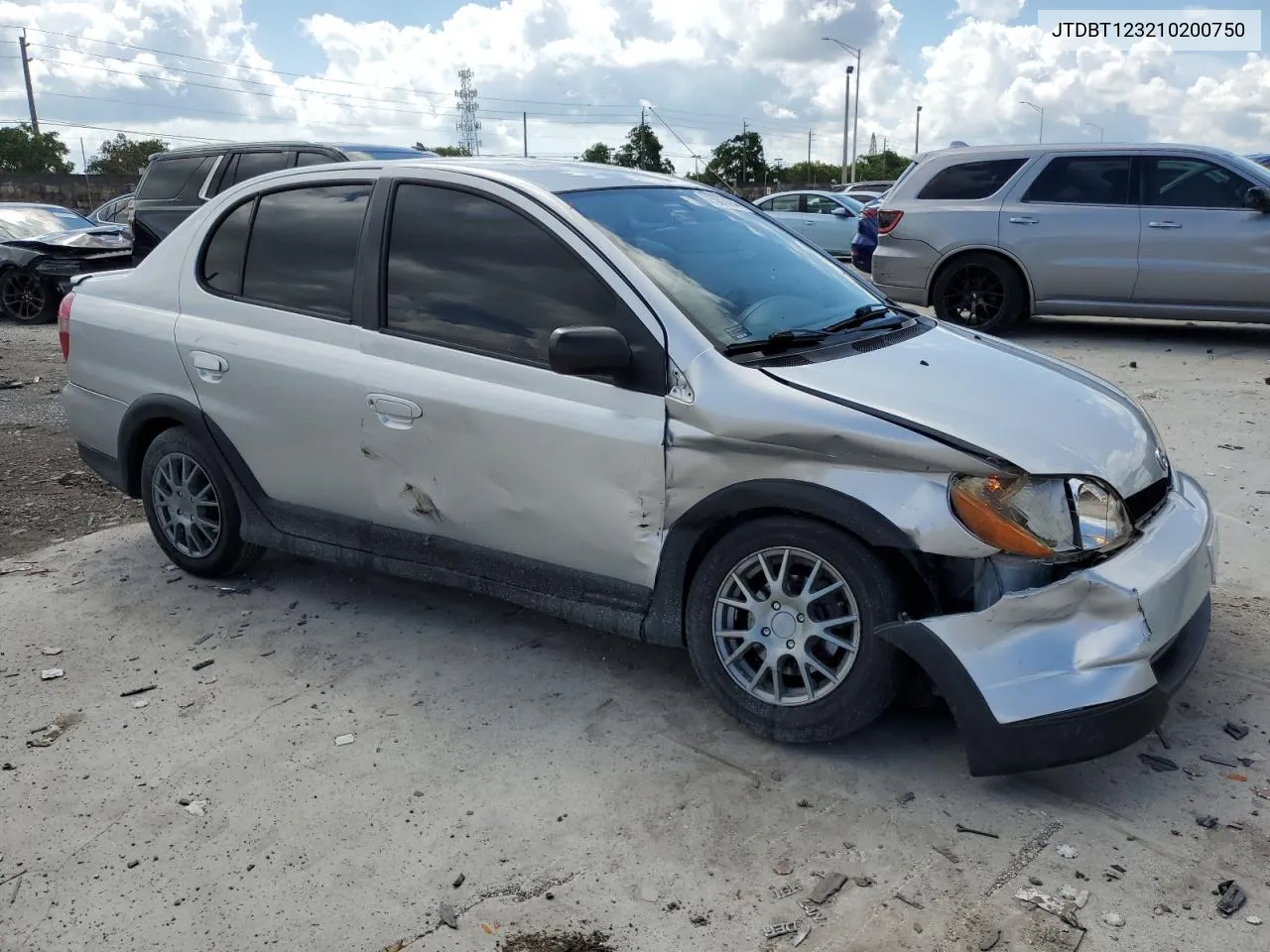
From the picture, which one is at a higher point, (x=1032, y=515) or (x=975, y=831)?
(x=1032, y=515)

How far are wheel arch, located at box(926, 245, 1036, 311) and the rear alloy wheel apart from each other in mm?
10519

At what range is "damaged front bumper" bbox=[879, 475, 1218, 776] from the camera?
3031 millimetres

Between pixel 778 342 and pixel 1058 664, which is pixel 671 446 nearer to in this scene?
pixel 778 342

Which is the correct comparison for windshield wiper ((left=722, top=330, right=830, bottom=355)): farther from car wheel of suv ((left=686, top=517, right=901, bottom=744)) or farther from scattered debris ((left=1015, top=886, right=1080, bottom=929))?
scattered debris ((left=1015, top=886, right=1080, bottom=929))

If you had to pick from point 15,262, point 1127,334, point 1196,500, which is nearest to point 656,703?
point 1196,500

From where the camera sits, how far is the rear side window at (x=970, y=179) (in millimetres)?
10750

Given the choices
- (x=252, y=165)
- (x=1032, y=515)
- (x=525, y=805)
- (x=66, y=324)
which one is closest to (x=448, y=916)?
(x=525, y=805)

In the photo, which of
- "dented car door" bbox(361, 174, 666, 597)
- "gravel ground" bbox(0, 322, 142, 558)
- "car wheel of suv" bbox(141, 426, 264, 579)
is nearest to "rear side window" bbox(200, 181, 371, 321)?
"dented car door" bbox(361, 174, 666, 597)

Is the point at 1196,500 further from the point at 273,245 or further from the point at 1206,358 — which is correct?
the point at 1206,358

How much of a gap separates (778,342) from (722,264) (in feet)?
1.54

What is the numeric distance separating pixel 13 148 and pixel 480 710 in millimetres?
67812

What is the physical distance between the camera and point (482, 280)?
4.04 m

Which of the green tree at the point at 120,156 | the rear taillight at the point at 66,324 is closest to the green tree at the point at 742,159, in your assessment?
the green tree at the point at 120,156

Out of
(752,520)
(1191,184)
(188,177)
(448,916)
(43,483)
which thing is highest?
(188,177)
